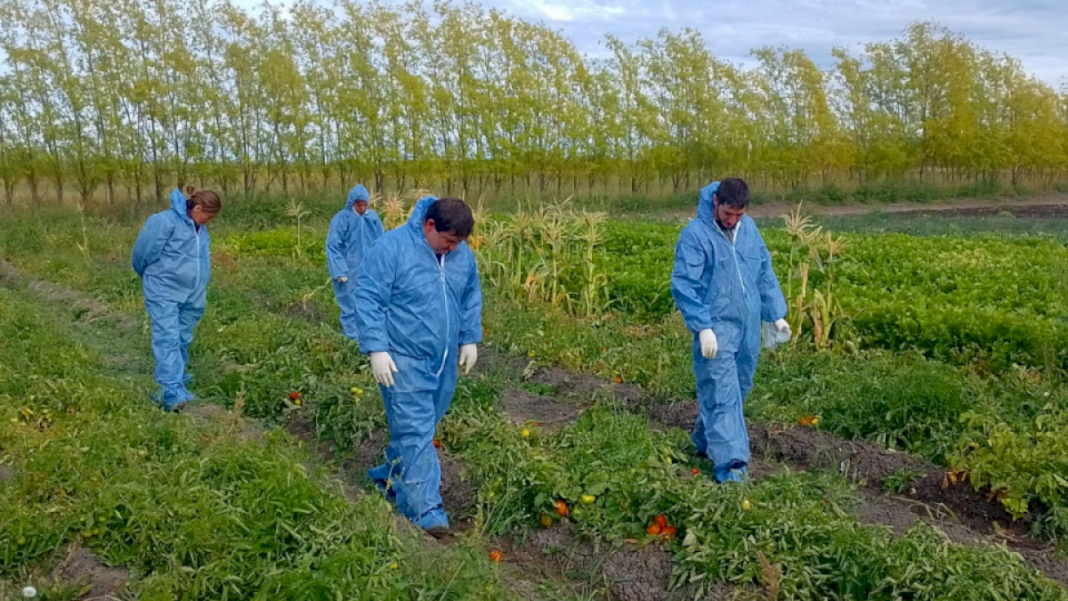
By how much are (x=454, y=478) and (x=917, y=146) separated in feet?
109

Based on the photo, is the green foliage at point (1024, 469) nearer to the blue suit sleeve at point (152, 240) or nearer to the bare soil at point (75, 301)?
the blue suit sleeve at point (152, 240)

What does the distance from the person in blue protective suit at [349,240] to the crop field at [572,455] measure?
0.58m

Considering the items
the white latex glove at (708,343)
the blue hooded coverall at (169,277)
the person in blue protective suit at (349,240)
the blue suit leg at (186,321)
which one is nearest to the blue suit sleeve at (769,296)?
the white latex glove at (708,343)

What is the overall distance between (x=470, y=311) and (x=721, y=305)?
132 cm

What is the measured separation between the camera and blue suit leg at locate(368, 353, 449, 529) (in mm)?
4234

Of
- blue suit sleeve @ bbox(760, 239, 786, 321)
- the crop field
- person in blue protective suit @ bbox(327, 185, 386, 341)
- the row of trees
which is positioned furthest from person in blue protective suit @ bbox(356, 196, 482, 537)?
the row of trees

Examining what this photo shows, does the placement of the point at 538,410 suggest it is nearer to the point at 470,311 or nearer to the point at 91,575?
the point at 470,311

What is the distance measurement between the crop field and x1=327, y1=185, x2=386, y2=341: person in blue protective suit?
1.92 ft

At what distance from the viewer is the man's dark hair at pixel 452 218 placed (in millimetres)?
4086

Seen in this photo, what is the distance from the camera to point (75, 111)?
766 inches

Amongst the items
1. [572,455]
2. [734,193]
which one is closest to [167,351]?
[572,455]

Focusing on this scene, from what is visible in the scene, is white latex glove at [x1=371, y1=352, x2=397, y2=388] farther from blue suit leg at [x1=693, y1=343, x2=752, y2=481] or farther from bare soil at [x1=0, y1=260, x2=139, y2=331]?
bare soil at [x1=0, y1=260, x2=139, y2=331]

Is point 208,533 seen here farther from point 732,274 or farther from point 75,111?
A: point 75,111

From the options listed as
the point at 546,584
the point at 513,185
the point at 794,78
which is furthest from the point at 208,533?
the point at 794,78
